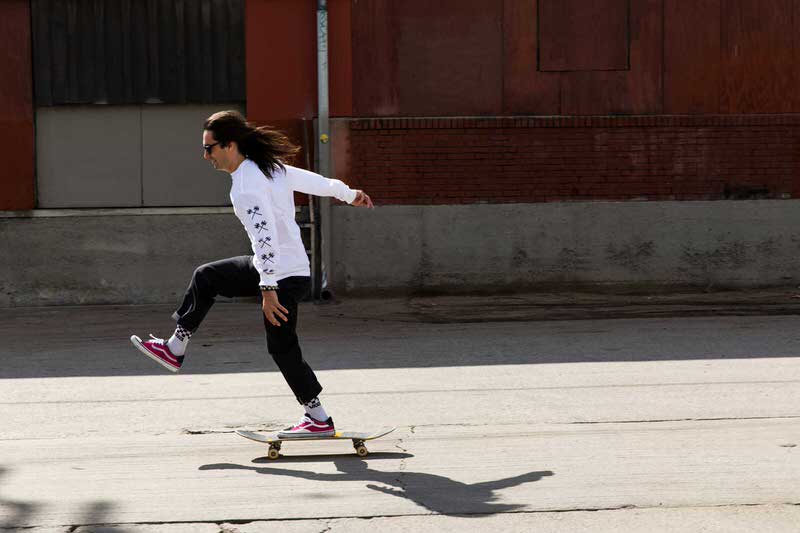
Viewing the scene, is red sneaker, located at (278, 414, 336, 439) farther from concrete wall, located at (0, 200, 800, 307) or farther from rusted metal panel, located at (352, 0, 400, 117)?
rusted metal panel, located at (352, 0, 400, 117)

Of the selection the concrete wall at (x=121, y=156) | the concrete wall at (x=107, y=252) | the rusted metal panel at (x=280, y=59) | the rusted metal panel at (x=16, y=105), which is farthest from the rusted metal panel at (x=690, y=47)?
the rusted metal panel at (x=16, y=105)

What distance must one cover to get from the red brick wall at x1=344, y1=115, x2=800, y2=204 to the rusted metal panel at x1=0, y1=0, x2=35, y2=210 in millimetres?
4049

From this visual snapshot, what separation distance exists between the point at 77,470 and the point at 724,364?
5337mm

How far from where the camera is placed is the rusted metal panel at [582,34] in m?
15.0

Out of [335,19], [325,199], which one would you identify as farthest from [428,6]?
[325,199]

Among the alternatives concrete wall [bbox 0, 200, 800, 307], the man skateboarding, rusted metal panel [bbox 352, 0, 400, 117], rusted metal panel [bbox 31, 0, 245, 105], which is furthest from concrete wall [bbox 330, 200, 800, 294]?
the man skateboarding

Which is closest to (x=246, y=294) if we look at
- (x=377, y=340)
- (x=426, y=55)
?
(x=377, y=340)

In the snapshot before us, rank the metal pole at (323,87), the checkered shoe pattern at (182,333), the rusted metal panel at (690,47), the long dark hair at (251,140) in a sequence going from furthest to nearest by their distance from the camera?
the rusted metal panel at (690,47) < the metal pole at (323,87) < the checkered shoe pattern at (182,333) < the long dark hair at (251,140)

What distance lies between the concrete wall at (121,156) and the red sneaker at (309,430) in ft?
29.7

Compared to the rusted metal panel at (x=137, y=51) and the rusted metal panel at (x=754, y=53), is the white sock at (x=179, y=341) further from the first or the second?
the rusted metal panel at (x=754, y=53)

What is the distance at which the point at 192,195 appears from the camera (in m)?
15.2

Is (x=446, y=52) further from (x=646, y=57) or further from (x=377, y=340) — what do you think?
(x=377, y=340)

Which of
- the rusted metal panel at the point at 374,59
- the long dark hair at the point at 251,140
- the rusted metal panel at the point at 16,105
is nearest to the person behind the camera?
the long dark hair at the point at 251,140

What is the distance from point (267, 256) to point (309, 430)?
3.54ft
